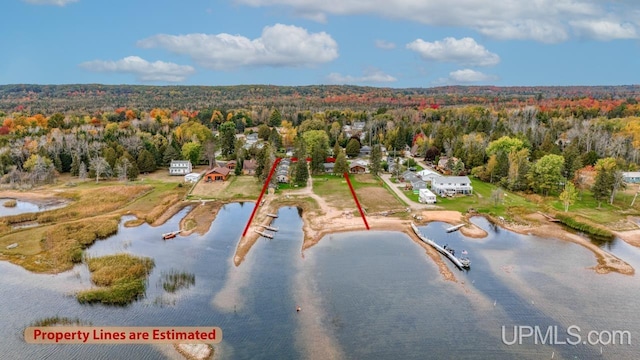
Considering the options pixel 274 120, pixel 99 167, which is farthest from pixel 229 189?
pixel 274 120

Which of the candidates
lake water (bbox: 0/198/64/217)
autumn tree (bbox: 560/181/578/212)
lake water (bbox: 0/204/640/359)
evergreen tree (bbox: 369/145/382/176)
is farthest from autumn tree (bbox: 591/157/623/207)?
lake water (bbox: 0/198/64/217)

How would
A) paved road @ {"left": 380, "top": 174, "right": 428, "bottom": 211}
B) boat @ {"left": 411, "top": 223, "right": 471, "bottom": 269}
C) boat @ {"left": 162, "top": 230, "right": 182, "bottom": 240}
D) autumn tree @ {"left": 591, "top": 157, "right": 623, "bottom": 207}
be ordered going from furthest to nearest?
1. autumn tree @ {"left": 591, "top": 157, "right": 623, "bottom": 207}
2. paved road @ {"left": 380, "top": 174, "right": 428, "bottom": 211}
3. boat @ {"left": 162, "top": 230, "right": 182, "bottom": 240}
4. boat @ {"left": 411, "top": 223, "right": 471, "bottom": 269}

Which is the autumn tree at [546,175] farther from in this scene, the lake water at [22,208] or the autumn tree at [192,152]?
the lake water at [22,208]

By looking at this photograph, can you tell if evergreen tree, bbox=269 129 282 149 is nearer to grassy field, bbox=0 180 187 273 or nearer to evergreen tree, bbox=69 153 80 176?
grassy field, bbox=0 180 187 273

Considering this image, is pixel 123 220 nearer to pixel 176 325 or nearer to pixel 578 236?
pixel 176 325

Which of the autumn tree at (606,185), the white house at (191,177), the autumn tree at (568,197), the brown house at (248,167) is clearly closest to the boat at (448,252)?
the autumn tree at (568,197)
